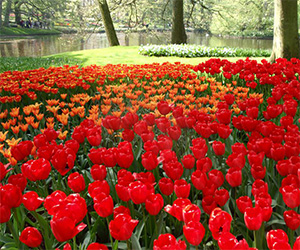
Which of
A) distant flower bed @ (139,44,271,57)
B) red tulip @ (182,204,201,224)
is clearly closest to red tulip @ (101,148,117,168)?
red tulip @ (182,204,201,224)

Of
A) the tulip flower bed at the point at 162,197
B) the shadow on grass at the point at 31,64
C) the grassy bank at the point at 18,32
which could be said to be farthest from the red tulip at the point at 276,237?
the grassy bank at the point at 18,32

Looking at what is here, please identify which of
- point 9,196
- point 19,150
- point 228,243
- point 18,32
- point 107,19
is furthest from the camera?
point 18,32

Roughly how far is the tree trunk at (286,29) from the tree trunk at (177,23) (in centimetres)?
825

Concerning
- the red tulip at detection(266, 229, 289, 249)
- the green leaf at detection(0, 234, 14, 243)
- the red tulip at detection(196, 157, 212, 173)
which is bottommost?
the green leaf at detection(0, 234, 14, 243)

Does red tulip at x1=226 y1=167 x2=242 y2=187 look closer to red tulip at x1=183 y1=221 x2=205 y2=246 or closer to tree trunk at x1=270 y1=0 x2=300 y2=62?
red tulip at x1=183 y1=221 x2=205 y2=246

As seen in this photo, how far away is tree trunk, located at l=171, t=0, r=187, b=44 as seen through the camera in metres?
15.9

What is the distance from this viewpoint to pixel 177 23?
1614cm

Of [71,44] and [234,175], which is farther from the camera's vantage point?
[71,44]

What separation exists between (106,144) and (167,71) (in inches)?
118

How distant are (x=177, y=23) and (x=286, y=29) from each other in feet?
28.2

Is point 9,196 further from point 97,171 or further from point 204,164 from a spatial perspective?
point 204,164

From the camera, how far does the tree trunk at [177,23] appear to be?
15.9 metres

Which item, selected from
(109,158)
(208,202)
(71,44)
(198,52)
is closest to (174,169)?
(208,202)

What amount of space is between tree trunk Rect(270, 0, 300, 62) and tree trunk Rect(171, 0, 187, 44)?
8.25m
